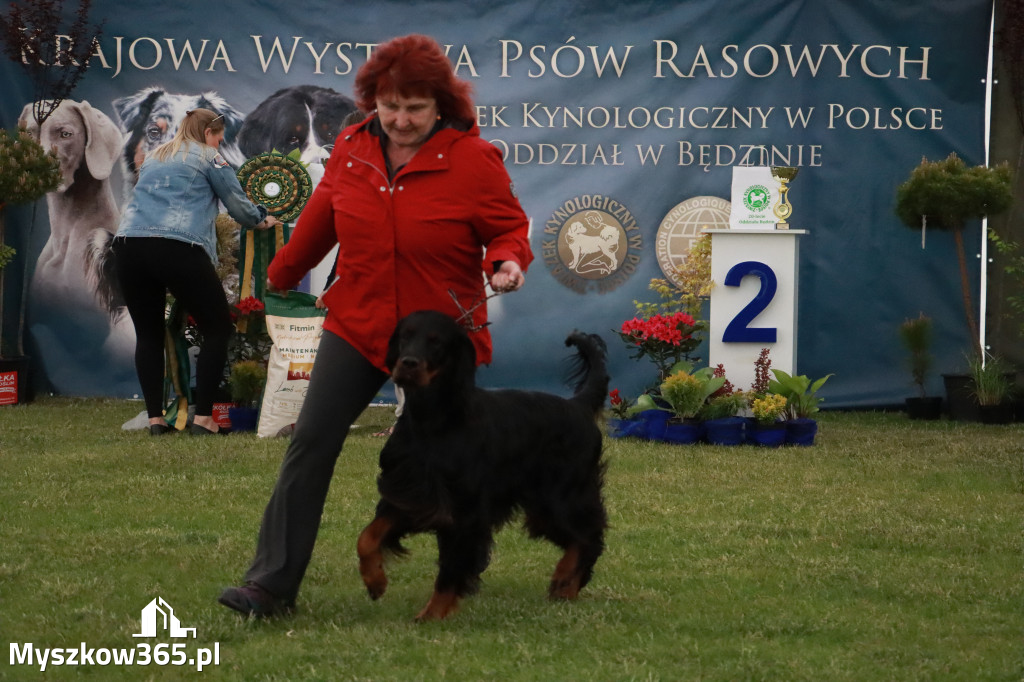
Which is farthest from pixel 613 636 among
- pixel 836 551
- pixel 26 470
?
pixel 26 470

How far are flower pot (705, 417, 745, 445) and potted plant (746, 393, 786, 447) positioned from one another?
0.31 ft

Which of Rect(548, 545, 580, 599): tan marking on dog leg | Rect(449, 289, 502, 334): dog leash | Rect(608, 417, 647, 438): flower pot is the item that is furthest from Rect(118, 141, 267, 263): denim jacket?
Rect(548, 545, 580, 599): tan marking on dog leg

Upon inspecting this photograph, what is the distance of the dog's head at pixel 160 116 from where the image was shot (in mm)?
9070

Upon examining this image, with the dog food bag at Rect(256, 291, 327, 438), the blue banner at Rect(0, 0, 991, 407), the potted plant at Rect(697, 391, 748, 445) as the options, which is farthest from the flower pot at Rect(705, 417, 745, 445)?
the dog food bag at Rect(256, 291, 327, 438)

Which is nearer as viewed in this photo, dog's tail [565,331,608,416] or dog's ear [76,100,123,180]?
dog's tail [565,331,608,416]

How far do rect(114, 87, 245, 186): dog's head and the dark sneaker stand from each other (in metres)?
6.08

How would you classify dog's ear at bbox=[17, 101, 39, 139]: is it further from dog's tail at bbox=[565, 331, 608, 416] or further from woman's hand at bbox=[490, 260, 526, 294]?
woman's hand at bbox=[490, 260, 526, 294]

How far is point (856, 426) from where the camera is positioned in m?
8.03

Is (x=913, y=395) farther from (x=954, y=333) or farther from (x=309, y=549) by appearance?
(x=309, y=549)

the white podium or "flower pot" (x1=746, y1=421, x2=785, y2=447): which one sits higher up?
the white podium

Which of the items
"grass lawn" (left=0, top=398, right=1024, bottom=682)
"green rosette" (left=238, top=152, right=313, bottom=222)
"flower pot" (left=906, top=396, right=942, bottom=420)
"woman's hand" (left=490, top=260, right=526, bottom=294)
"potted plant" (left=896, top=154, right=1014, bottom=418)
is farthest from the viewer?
"flower pot" (left=906, top=396, right=942, bottom=420)

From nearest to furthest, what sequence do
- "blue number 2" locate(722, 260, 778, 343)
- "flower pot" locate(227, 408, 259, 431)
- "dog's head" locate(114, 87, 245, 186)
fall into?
"blue number 2" locate(722, 260, 778, 343), "flower pot" locate(227, 408, 259, 431), "dog's head" locate(114, 87, 245, 186)

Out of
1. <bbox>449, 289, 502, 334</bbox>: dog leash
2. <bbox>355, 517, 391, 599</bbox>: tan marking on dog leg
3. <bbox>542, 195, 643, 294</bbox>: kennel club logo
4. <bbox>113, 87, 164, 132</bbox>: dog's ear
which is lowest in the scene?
<bbox>355, 517, 391, 599</bbox>: tan marking on dog leg

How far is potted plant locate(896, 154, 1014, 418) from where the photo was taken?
8.12 m
